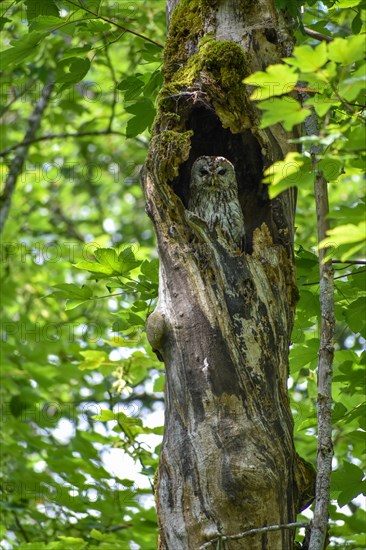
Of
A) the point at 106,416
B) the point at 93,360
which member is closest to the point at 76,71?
the point at 93,360

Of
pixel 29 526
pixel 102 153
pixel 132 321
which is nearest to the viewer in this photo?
pixel 132 321

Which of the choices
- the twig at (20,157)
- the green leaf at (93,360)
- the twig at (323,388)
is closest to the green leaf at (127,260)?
the twig at (323,388)

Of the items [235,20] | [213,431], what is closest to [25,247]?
[235,20]

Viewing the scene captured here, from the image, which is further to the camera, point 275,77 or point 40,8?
point 40,8

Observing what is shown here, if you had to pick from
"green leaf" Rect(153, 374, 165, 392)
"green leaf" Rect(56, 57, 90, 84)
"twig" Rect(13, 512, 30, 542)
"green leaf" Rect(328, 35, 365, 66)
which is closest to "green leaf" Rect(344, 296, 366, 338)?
"green leaf" Rect(328, 35, 365, 66)

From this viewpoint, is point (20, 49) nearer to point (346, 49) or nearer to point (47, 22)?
point (47, 22)

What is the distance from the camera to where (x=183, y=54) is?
9.59 feet

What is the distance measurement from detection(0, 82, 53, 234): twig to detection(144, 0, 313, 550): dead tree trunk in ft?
10.7

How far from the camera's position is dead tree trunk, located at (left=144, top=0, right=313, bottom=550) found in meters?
2.22

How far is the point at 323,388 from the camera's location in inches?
92.1

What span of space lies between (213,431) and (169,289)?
0.56 metres

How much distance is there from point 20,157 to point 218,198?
4.59 meters

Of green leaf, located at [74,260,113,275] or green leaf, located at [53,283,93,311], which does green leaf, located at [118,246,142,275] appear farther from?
green leaf, located at [53,283,93,311]

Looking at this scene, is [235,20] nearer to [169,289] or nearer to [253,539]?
[169,289]
